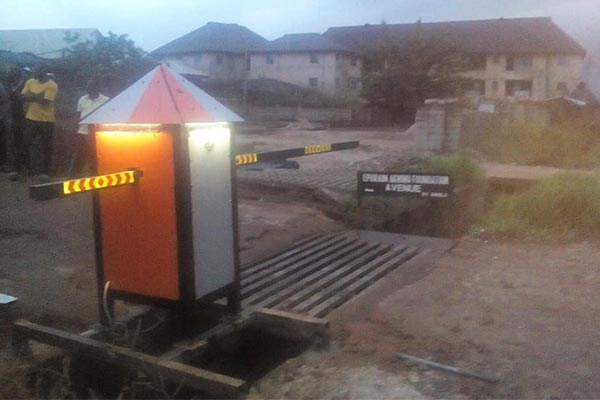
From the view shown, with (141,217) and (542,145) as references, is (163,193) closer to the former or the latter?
(141,217)

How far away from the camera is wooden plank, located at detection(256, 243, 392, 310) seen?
5234mm

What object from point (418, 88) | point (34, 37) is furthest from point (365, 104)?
point (34, 37)

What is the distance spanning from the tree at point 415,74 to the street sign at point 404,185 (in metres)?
28.0

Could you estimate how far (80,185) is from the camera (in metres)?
3.69

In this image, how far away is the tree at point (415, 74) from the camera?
35719mm

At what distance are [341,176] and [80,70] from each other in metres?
7.47

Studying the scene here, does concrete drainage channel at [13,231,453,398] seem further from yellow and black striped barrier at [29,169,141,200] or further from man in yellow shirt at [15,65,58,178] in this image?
man in yellow shirt at [15,65,58,178]

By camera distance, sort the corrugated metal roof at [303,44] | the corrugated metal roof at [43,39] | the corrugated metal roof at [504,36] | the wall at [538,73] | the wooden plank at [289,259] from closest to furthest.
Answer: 1. the wooden plank at [289,259]
2. the corrugated metal roof at [43,39]
3. the corrugated metal roof at [504,36]
4. the wall at [538,73]
5. the corrugated metal roof at [303,44]

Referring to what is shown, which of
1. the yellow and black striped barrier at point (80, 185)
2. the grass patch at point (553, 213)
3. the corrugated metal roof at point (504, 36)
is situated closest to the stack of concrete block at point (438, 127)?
the grass patch at point (553, 213)

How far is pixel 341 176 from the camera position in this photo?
36.3 ft

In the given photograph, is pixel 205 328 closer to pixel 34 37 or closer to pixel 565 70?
pixel 34 37

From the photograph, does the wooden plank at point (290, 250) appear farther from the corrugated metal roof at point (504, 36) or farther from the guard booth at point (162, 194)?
the corrugated metal roof at point (504, 36)

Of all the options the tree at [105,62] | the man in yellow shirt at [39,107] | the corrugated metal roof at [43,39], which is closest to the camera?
the man in yellow shirt at [39,107]

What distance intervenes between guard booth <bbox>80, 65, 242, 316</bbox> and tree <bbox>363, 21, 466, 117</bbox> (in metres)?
32.3
